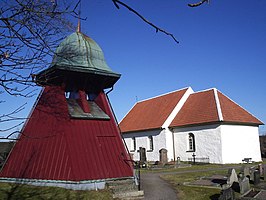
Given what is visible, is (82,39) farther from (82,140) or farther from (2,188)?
(2,188)

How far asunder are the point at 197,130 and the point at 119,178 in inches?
654

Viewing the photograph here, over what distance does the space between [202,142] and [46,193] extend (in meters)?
18.5

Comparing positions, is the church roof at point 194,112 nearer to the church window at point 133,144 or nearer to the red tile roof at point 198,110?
the red tile roof at point 198,110

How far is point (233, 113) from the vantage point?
2688 cm

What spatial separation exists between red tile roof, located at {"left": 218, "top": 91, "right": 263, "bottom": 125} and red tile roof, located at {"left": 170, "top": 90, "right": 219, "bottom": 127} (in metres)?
0.85

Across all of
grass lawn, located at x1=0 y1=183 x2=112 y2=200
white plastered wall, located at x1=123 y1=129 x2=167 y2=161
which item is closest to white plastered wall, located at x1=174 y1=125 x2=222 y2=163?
white plastered wall, located at x1=123 y1=129 x2=167 y2=161

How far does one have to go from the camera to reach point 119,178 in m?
11.6

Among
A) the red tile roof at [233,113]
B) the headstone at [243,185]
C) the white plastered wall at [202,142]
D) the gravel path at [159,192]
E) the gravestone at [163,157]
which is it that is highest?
the red tile roof at [233,113]

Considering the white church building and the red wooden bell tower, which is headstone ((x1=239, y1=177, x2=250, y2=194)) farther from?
the white church building

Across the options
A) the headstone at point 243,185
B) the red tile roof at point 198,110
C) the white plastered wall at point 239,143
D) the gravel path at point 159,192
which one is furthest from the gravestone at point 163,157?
the headstone at point 243,185

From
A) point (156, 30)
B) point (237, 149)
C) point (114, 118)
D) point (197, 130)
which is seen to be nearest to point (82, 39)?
point (114, 118)

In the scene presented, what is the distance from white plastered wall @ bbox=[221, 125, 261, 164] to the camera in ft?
82.6

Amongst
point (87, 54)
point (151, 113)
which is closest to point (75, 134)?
point (87, 54)

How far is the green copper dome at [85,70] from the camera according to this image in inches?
492
